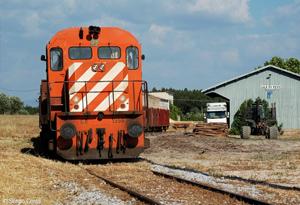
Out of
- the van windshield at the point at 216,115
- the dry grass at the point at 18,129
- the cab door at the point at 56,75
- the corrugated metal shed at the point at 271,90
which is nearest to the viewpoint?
the cab door at the point at 56,75

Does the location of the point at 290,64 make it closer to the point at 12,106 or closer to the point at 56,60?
the point at 12,106

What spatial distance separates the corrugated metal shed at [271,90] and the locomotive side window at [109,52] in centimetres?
2897

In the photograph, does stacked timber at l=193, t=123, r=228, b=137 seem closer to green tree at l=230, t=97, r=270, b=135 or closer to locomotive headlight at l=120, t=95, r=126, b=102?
green tree at l=230, t=97, r=270, b=135

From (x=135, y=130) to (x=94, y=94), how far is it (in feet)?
5.66

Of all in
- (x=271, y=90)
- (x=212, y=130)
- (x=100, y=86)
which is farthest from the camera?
(x=271, y=90)

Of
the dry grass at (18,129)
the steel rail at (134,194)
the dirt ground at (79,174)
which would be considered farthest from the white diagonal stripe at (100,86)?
the dry grass at (18,129)

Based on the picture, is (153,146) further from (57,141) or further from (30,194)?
(30,194)

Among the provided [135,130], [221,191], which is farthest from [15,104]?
[221,191]

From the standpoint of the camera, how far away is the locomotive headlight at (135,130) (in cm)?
1476

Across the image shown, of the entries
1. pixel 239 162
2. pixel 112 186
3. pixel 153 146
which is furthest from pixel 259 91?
pixel 112 186

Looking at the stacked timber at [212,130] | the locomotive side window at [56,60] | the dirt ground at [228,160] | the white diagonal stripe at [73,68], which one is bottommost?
the dirt ground at [228,160]

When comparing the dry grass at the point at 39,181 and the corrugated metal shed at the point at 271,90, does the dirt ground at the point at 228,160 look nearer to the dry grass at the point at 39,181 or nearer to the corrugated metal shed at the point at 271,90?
the dry grass at the point at 39,181

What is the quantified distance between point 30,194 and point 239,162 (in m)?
8.41

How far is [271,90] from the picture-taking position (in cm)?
4444
